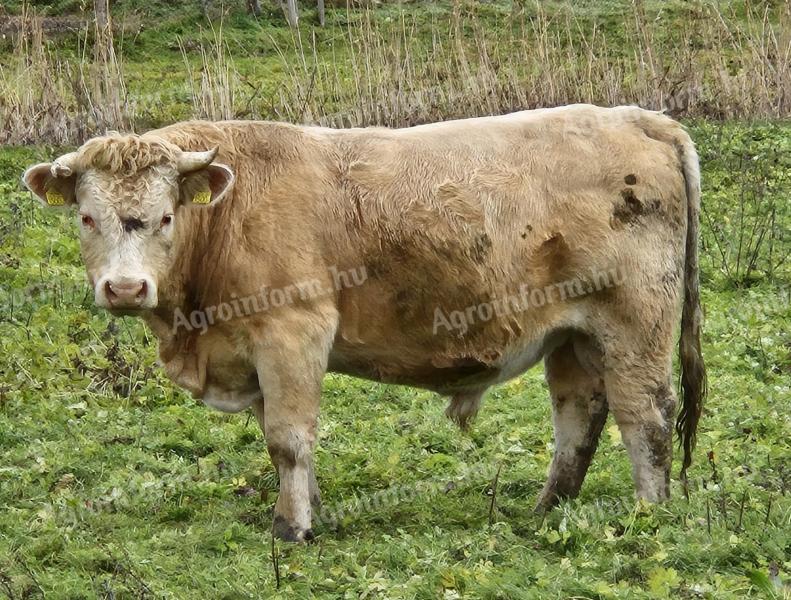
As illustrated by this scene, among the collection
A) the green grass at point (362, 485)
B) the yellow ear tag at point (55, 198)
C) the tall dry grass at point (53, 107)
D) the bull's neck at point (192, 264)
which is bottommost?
the green grass at point (362, 485)

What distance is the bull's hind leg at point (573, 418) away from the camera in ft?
23.0

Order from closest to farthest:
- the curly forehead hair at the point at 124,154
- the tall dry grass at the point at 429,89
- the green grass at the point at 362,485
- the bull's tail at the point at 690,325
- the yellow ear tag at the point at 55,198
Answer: the green grass at the point at 362,485 → the curly forehead hair at the point at 124,154 → the yellow ear tag at the point at 55,198 → the bull's tail at the point at 690,325 → the tall dry grass at the point at 429,89

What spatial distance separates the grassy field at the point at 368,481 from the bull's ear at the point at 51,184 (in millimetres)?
1711

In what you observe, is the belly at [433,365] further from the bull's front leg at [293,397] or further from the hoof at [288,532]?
the hoof at [288,532]

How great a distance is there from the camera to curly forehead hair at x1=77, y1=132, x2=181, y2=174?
6074mm

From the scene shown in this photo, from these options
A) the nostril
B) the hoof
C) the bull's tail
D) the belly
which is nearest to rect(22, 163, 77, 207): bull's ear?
the nostril

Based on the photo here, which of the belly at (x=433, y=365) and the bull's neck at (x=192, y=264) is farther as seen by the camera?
the belly at (x=433, y=365)

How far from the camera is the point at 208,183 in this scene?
6234 millimetres

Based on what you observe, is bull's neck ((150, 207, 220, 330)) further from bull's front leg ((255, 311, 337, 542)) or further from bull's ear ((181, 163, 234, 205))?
bull's front leg ((255, 311, 337, 542))

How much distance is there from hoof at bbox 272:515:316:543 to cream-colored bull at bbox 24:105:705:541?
0.01 m

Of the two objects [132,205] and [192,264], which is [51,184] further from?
[192,264]

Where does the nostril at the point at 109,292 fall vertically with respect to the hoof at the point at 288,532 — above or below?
above

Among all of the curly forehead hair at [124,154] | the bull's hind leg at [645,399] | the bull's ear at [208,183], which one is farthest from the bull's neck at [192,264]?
the bull's hind leg at [645,399]

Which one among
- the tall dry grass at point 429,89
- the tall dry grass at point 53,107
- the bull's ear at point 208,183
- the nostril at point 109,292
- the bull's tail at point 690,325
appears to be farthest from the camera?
the tall dry grass at point 429,89
